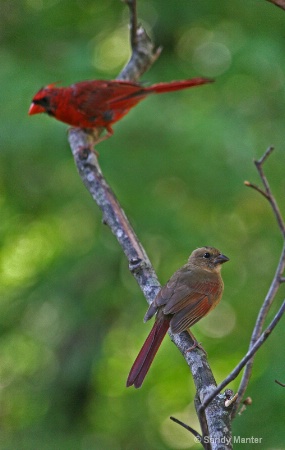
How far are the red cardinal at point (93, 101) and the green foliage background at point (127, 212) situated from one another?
257mm

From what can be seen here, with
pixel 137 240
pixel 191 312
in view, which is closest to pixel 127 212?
pixel 137 240

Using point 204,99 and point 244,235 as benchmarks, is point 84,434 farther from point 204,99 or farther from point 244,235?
point 204,99

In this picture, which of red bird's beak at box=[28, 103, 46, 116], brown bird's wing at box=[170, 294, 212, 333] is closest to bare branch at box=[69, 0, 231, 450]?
brown bird's wing at box=[170, 294, 212, 333]

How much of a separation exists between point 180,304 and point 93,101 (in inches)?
94.5

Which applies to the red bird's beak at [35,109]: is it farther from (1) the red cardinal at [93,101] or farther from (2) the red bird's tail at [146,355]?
(2) the red bird's tail at [146,355]

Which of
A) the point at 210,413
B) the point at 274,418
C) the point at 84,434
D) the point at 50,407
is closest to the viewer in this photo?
the point at 210,413

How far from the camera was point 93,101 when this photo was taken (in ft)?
17.1

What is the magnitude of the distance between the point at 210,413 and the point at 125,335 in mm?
4413

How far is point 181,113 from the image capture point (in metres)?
5.53

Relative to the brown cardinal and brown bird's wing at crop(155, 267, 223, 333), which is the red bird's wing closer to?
the brown cardinal

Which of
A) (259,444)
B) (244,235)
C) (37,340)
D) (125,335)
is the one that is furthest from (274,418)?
(37,340)

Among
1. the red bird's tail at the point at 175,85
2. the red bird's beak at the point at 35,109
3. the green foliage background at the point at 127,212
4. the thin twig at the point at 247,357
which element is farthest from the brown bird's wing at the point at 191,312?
the red bird's beak at the point at 35,109

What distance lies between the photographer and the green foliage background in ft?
17.9

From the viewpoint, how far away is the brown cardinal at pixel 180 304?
2.85 m
